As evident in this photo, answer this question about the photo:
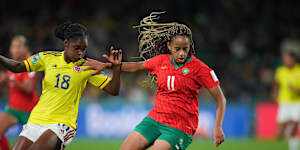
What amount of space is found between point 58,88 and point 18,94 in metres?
2.88

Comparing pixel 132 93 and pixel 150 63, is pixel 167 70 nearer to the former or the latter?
pixel 150 63

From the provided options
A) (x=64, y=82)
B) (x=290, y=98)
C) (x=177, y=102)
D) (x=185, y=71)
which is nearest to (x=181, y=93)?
(x=177, y=102)

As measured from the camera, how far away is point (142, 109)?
49.0 feet

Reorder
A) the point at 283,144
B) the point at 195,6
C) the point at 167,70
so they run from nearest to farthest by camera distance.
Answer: the point at 167,70, the point at 283,144, the point at 195,6

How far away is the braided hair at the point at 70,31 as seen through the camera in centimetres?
565

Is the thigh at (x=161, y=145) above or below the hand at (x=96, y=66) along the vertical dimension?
below

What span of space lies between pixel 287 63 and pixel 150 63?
6294mm

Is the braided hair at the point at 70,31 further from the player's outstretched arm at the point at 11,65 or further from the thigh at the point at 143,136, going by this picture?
the thigh at the point at 143,136

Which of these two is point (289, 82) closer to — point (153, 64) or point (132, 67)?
point (153, 64)

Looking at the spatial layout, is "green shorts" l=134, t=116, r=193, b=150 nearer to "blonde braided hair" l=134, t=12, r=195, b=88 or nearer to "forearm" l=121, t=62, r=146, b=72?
"forearm" l=121, t=62, r=146, b=72

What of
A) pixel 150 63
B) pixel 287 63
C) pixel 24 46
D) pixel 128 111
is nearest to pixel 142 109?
pixel 128 111

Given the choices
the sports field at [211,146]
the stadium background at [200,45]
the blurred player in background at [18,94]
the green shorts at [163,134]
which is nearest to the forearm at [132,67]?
the green shorts at [163,134]

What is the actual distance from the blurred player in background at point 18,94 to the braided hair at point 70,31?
7.51 feet

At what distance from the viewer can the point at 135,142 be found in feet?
18.2
